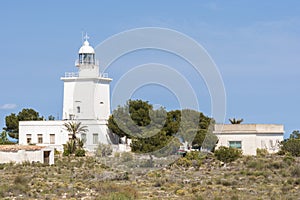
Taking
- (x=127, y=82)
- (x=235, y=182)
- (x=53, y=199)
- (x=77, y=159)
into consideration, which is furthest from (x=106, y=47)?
(x=53, y=199)

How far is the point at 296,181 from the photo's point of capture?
31.2m

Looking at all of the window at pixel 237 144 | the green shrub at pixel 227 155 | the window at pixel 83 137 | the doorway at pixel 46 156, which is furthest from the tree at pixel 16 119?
the green shrub at pixel 227 155

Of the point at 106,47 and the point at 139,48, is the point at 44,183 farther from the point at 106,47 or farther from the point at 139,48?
the point at 106,47

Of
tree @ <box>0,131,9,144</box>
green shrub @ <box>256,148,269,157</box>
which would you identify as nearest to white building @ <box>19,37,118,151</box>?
tree @ <box>0,131,9,144</box>

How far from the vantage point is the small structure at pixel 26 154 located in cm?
4538

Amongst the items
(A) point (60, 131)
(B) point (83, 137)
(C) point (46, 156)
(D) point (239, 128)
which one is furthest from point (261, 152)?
(C) point (46, 156)

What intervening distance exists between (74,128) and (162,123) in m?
7.43

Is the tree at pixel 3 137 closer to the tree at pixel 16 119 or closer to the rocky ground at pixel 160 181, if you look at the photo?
the tree at pixel 16 119

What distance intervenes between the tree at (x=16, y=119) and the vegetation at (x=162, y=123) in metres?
10.9

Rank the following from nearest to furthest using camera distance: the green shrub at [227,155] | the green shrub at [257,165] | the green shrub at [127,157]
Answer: the green shrub at [257,165] < the green shrub at [227,155] < the green shrub at [127,157]

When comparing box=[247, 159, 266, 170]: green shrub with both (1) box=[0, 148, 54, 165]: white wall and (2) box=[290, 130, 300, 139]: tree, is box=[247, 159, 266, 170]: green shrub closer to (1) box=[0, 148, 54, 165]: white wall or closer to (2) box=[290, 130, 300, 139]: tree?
(1) box=[0, 148, 54, 165]: white wall

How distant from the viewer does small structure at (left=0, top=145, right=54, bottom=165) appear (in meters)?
45.4

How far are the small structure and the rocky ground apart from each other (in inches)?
34.2

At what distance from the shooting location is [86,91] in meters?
57.5
